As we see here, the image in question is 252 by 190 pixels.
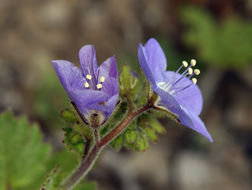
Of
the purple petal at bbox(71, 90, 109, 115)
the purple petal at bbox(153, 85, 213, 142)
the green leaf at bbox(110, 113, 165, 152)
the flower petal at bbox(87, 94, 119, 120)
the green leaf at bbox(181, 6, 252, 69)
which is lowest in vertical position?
the green leaf at bbox(181, 6, 252, 69)

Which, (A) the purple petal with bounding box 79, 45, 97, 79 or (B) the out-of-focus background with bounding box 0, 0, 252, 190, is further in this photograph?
(B) the out-of-focus background with bounding box 0, 0, 252, 190

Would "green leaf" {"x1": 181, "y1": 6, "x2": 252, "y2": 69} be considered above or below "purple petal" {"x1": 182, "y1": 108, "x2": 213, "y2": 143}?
below

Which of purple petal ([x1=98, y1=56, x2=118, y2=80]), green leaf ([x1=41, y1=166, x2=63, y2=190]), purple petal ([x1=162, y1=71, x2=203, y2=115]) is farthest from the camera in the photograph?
purple petal ([x1=162, y1=71, x2=203, y2=115])

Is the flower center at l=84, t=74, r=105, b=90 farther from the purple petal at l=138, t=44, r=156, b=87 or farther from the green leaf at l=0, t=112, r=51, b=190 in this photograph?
the green leaf at l=0, t=112, r=51, b=190

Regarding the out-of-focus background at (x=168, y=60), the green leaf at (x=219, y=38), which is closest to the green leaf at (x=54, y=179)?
the out-of-focus background at (x=168, y=60)

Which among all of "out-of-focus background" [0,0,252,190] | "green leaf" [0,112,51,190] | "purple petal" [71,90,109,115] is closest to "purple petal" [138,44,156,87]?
"purple petal" [71,90,109,115]

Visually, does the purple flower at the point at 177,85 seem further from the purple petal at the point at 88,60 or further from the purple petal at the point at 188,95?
Result: the purple petal at the point at 88,60

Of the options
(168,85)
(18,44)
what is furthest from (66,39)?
(168,85)

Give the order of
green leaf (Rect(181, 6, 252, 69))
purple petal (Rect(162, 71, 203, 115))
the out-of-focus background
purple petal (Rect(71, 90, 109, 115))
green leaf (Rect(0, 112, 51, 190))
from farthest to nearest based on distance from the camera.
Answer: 1. green leaf (Rect(181, 6, 252, 69))
2. the out-of-focus background
3. green leaf (Rect(0, 112, 51, 190))
4. purple petal (Rect(162, 71, 203, 115))
5. purple petal (Rect(71, 90, 109, 115))
